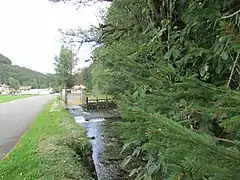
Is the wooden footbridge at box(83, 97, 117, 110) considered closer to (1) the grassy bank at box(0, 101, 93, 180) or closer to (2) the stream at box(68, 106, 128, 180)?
(2) the stream at box(68, 106, 128, 180)

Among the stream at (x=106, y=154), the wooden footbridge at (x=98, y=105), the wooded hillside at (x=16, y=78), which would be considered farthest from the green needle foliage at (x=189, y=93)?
the wooded hillside at (x=16, y=78)

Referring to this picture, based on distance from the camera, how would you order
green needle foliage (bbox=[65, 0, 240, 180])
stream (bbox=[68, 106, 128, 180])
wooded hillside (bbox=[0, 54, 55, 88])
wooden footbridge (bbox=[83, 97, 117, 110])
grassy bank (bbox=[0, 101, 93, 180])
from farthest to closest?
1. wooded hillside (bbox=[0, 54, 55, 88])
2. wooden footbridge (bbox=[83, 97, 117, 110])
3. stream (bbox=[68, 106, 128, 180])
4. grassy bank (bbox=[0, 101, 93, 180])
5. green needle foliage (bbox=[65, 0, 240, 180])

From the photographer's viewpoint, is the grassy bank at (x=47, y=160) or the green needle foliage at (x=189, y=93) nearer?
the green needle foliage at (x=189, y=93)

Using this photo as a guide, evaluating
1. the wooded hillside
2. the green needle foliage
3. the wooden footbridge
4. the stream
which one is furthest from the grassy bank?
the wooded hillside

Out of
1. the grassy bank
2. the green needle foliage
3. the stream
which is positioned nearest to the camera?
the green needle foliage

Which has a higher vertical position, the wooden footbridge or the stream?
the wooden footbridge

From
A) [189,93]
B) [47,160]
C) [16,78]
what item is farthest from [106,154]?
[16,78]

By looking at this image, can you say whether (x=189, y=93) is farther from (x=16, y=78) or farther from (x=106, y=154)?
(x=16, y=78)

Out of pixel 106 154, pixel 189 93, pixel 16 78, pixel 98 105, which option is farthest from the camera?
pixel 16 78

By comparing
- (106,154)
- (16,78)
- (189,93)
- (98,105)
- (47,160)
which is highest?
(16,78)

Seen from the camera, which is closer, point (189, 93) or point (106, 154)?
point (189, 93)

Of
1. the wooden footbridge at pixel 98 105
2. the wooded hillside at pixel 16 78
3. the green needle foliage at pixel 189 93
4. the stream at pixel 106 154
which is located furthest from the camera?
the wooded hillside at pixel 16 78

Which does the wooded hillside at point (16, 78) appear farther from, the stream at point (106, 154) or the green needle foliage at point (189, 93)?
the green needle foliage at point (189, 93)

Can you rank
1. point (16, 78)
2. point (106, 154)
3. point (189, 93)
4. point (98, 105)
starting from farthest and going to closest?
point (16, 78) < point (98, 105) < point (106, 154) < point (189, 93)
